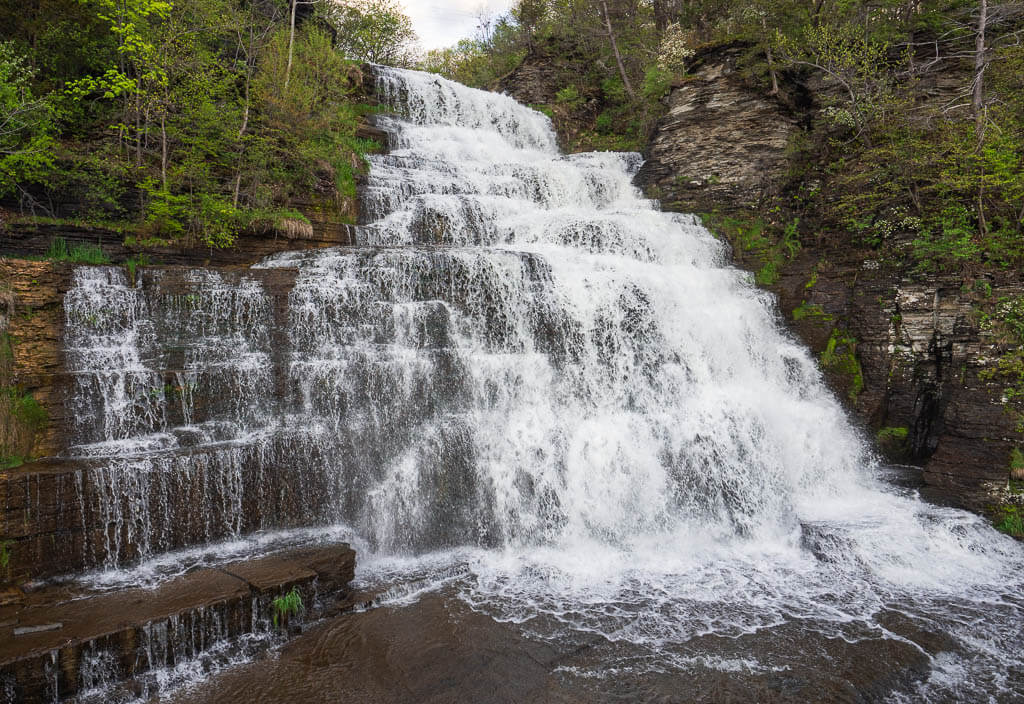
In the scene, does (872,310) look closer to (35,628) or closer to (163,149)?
(35,628)

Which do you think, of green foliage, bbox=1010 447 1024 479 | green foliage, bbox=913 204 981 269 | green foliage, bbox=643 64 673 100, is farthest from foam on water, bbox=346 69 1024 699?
green foliage, bbox=643 64 673 100

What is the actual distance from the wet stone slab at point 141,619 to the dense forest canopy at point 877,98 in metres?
11.6

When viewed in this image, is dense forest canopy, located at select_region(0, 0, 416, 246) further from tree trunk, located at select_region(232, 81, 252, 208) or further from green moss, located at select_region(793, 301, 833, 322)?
green moss, located at select_region(793, 301, 833, 322)

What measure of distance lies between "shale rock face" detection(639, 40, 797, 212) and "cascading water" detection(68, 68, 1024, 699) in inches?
178

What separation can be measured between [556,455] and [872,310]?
7.29 meters

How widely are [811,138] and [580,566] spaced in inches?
491

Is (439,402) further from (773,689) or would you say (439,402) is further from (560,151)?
(560,151)

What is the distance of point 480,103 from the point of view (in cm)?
1962

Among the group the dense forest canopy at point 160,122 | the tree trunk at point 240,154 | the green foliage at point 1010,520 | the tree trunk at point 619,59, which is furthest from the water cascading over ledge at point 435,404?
the tree trunk at point 619,59

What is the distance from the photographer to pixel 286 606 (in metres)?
5.55

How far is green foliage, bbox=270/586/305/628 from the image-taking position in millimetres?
5496

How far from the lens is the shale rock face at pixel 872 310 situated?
28.9 ft

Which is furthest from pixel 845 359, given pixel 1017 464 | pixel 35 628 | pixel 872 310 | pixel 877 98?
pixel 35 628

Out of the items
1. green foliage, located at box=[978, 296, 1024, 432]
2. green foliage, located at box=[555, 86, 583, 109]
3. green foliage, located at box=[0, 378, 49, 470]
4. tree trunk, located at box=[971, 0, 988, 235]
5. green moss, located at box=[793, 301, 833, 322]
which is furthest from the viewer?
green foliage, located at box=[555, 86, 583, 109]
